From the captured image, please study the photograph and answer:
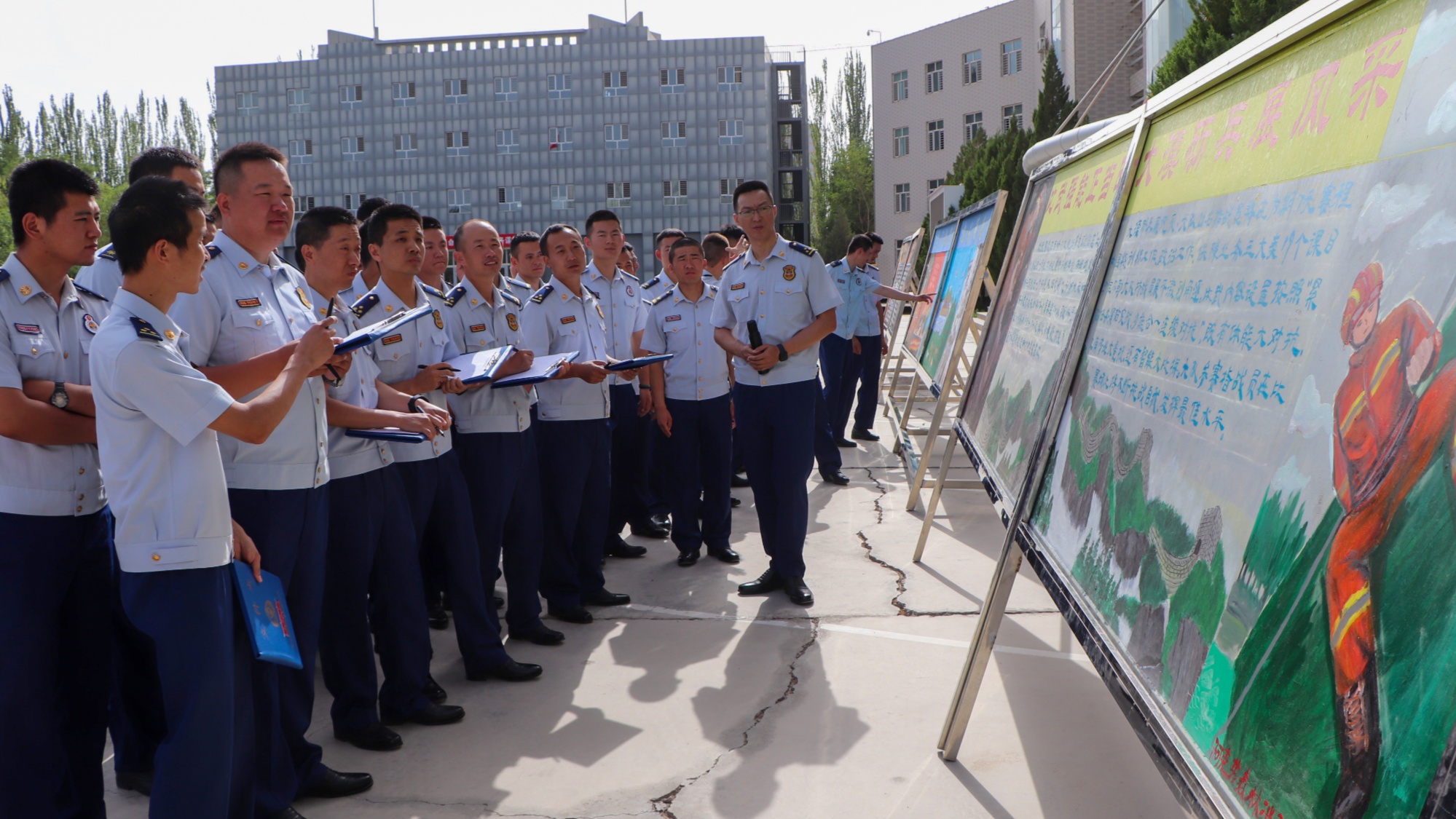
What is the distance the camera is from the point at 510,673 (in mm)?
3436

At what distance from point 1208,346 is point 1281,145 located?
1.07 ft

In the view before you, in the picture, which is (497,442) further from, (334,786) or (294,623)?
(334,786)

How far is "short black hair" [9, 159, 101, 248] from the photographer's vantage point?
7.72 feet

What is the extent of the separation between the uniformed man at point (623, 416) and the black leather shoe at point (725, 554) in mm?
429

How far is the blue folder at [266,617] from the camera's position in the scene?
2.03 m

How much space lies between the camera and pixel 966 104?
34.4 m

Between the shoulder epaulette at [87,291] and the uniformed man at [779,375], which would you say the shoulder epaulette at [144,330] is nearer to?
the shoulder epaulette at [87,291]

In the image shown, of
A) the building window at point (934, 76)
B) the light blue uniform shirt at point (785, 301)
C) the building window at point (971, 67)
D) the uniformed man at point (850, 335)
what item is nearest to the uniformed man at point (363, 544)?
the light blue uniform shirt at point (785, 301)

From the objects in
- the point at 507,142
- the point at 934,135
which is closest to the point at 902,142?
the point at 934,135

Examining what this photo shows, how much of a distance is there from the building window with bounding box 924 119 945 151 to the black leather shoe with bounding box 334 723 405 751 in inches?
1392

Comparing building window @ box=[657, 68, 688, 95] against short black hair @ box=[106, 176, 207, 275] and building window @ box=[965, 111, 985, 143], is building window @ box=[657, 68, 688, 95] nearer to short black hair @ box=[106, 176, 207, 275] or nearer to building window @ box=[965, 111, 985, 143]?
building window @ box=[965, 111, 985, 143]

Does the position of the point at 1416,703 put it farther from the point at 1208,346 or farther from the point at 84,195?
the point at 84,195

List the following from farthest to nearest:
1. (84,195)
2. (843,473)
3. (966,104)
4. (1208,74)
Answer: (966,104) < (843,473) < (84,195) < (1208,74)

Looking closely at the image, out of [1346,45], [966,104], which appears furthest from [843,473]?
[966,104]
